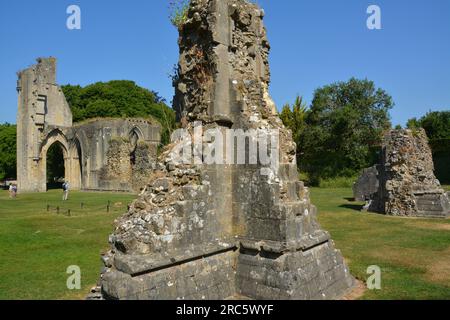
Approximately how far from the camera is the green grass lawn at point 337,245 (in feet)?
23.2

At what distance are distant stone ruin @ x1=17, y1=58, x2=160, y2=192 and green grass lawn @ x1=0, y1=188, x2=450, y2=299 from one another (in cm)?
1793

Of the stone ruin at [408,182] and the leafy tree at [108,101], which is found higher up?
the leafy tree at [108,101]

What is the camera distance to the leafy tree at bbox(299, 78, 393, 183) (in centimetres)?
3712

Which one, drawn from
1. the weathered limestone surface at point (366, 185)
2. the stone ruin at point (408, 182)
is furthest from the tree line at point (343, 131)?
the stone ruin at point (408, 182)

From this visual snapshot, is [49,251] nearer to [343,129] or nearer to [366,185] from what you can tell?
[366,185]

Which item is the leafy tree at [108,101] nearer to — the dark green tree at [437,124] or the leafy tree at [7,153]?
the leafy tree at [7,153]

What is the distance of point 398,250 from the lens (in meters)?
10.2

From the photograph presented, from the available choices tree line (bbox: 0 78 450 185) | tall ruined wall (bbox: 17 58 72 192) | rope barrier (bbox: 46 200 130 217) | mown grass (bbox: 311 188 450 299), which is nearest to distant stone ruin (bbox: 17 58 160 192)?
tall ruined wall (bbox: 17 58 72 192)

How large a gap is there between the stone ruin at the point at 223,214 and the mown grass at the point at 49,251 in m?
2.24

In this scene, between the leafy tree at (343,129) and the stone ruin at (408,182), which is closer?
the stone ruin at (408,182)

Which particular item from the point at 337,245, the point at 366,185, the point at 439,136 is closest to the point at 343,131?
the point at 439,136

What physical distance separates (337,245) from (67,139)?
35267mm

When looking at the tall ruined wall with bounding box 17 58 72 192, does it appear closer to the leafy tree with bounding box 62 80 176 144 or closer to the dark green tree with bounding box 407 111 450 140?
the leafy tree with bounding box 62 80 176 144
